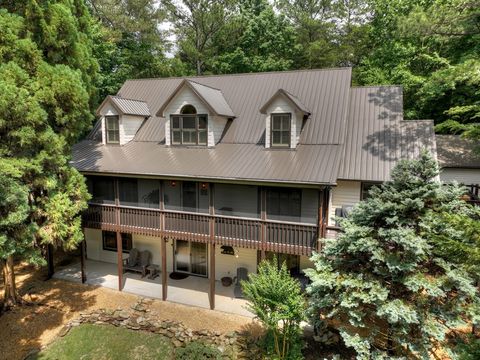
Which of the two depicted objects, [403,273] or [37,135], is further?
[37,135]

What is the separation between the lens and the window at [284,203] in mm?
13398

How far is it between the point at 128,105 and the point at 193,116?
4.36 metres

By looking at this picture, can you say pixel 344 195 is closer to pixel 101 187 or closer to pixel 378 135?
pixel 378 135

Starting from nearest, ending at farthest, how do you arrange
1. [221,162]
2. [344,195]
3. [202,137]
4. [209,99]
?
[344,195] < [221,162] < [209,99] < [202,137]

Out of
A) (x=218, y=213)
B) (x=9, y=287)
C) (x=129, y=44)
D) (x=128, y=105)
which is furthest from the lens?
(x=129, y=44)

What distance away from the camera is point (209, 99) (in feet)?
50.8

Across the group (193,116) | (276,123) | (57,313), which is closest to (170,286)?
(57,313)

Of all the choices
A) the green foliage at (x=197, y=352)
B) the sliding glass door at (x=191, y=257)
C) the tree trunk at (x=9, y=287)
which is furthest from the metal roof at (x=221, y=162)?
the green foliage at (x=197, y=352)

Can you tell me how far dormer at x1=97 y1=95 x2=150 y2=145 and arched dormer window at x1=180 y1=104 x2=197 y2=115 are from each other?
11.0ft

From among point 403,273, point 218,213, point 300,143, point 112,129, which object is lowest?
point 403,273

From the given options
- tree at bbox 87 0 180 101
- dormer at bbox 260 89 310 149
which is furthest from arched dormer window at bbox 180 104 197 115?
tree at bbox 87 0 180 101

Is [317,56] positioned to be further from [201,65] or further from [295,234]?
[295,234]

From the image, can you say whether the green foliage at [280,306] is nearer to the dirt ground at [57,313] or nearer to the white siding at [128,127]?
the dirt ground at [57,313]

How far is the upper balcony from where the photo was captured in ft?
39.1
